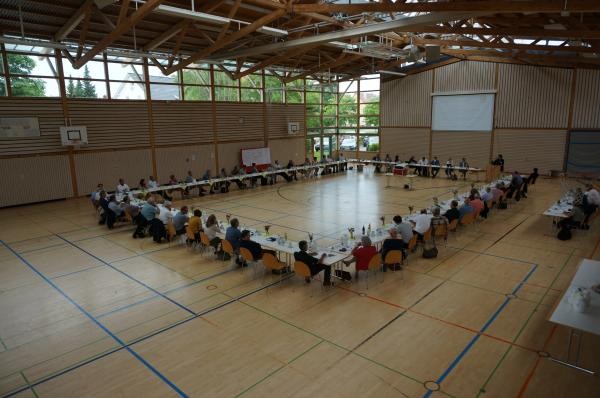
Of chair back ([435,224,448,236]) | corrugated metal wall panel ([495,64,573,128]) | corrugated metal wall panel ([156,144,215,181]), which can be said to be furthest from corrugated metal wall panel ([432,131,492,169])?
chair back ([435,224,448,236])

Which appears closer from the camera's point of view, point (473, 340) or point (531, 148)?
point (473, 340)

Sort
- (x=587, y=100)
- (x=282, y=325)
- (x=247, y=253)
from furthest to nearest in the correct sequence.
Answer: (x=587, y=100) → (x=247, y=253) → (x=282, y=325)

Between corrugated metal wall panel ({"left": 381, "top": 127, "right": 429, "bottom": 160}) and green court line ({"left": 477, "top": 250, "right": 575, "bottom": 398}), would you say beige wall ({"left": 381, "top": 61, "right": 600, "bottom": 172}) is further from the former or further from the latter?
green court line ({"left": 477, "top": 250, "right": 575, "bottom": 398})

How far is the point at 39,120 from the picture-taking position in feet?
62.8

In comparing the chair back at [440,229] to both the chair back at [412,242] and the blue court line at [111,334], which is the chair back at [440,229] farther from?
the blue court line at [111,334]

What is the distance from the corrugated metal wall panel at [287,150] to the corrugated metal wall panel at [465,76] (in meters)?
11.3

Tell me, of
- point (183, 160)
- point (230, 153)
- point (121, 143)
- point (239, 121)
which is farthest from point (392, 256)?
point (239, 121)

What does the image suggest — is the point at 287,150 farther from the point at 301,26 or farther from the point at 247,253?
the point at 247,253

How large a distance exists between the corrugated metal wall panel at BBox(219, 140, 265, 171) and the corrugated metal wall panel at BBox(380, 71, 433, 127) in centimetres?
1204

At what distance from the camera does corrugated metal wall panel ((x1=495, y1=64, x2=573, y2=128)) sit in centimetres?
2453

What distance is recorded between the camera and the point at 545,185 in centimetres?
2262

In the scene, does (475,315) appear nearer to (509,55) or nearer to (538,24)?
(538,24)

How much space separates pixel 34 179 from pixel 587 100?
30.9 metres

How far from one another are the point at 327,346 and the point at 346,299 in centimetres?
194
